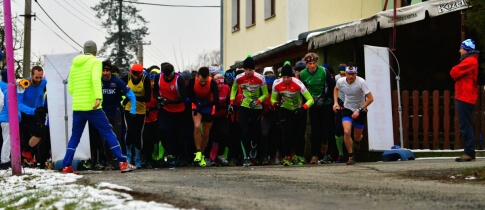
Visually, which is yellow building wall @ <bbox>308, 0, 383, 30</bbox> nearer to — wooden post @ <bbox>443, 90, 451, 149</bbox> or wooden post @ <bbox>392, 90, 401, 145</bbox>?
wooden post @ <bbox>392, 90, 401, 145</bbox>

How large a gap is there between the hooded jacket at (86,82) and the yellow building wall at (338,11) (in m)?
14.5

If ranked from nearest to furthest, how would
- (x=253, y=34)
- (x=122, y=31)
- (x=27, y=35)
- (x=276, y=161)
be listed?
(x=276, y=161) → (x=253, y=34) → (x=27, y=35) → (x=122, y=31)

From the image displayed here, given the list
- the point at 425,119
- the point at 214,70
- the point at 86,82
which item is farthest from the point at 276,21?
the point at 86,82

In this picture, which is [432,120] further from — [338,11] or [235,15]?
[235,15]

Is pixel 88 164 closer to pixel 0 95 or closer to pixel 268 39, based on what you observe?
pixel 0 95

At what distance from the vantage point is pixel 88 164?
55.9 feet

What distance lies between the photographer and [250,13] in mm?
35156

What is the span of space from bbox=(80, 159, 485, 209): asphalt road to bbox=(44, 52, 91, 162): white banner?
3.67 meters

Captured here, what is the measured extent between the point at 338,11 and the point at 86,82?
1525cm

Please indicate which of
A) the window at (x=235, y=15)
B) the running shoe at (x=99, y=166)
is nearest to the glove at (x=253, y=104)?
the running shoe at (x=99, y=166)

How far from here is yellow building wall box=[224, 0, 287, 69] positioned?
3067 centimetres

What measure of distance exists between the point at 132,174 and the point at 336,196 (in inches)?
191

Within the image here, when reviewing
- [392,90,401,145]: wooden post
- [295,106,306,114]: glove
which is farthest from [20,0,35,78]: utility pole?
[295,106,306,114]: glove

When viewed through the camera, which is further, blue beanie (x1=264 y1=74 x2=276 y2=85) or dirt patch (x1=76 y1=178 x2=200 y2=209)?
blue beanie (x1=264 y1=74 x2=276 y2=85)
